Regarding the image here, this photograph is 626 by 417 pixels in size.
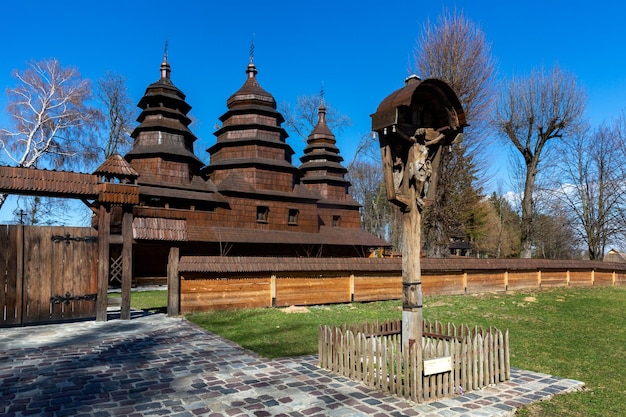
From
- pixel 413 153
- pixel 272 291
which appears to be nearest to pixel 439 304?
pixel 272 291

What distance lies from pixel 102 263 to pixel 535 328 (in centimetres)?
1188

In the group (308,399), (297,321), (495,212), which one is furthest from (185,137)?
(495,212)

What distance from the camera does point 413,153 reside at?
20.9 ft

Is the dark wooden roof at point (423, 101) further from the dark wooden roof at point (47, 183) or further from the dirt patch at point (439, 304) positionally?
the dirt patch at point (439, 304)

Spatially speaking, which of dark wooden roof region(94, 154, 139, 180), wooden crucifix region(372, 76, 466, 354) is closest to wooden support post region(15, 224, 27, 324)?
dark wooden roof region(94, 154, 139, 180)

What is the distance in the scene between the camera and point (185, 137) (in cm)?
2875

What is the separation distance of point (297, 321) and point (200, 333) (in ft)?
9.49

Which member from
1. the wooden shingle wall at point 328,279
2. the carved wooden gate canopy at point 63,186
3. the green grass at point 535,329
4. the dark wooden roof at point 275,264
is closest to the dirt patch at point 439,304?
the green grass at point 535,329

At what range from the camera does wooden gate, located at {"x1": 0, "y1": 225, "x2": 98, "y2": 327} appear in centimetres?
1045

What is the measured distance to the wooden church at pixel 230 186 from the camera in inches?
997

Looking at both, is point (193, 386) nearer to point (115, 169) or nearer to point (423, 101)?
point (423, 101)

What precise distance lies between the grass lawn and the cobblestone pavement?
0.46 metres

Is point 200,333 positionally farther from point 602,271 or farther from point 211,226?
point 602,271

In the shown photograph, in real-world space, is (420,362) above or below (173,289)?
above
